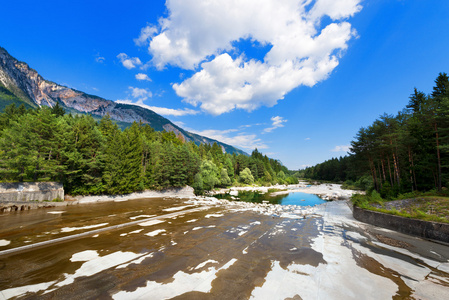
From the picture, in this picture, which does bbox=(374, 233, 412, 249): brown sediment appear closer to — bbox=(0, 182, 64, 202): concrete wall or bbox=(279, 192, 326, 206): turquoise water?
bbox=(279, 192, 326, 206): turquoise water

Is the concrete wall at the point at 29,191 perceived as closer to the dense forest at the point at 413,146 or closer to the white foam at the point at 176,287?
the white foam at the point at 176,287

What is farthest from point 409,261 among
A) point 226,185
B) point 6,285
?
point 226,185

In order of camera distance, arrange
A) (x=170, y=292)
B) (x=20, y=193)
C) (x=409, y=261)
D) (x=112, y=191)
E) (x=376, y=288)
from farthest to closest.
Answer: (x=112, y=191)
(x=20, y=193)
(x=409, y=261)
(x=376, y=288)
(x=170, y=292)

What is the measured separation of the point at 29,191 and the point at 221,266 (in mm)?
24329

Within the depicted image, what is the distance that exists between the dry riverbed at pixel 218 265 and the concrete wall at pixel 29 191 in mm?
10424

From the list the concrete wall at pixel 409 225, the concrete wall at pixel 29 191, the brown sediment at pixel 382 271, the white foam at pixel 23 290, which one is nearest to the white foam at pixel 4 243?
the white foam at pixel 23 290

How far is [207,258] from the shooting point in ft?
21.2

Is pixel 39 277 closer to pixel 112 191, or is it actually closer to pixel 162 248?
pixel 162 248

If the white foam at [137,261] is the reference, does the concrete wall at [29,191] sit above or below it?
above

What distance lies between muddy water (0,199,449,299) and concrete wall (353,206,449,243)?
72 cm

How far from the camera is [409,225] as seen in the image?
9367mm

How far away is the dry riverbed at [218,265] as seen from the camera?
4371 millimetres

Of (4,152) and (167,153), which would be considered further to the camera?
(167,153)

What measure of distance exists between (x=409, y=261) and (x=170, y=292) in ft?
28.6
